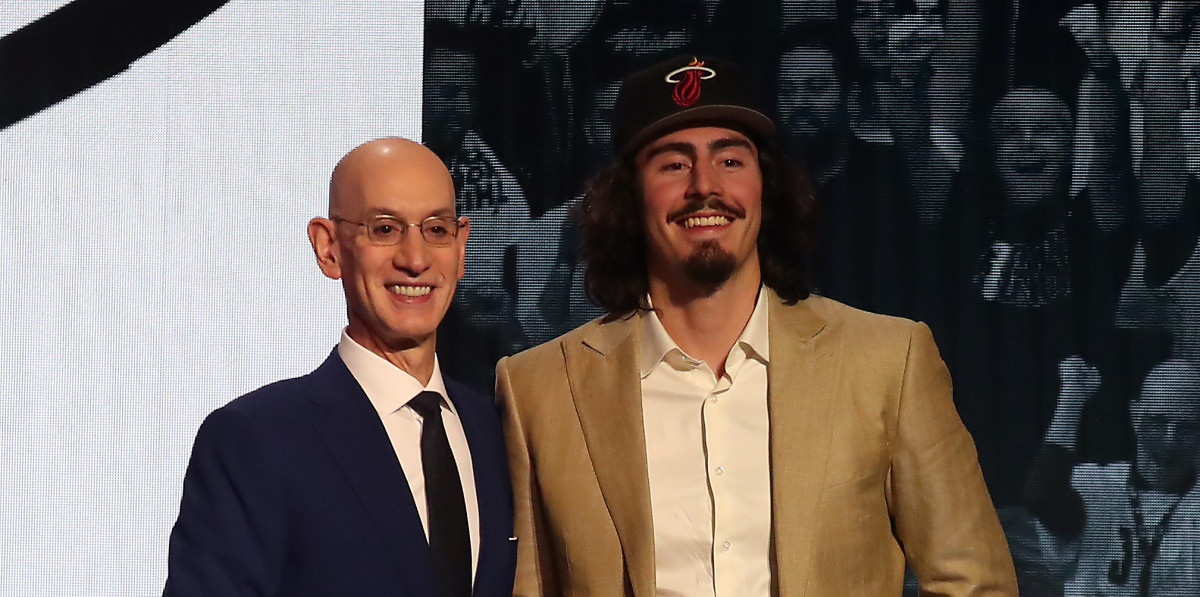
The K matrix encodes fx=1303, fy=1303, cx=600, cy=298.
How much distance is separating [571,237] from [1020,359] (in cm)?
119

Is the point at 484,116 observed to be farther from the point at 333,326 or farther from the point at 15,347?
the point at 15,347

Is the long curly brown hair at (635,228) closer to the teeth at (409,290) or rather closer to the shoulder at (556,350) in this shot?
the shoulder at (556,350)

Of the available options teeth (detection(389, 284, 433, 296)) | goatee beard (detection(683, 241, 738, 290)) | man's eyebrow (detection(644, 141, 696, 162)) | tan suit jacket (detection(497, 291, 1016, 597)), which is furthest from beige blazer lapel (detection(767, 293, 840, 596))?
teeth (detection(389, 284, 433, 296))

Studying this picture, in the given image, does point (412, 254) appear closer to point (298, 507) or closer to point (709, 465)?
point (298, 507)

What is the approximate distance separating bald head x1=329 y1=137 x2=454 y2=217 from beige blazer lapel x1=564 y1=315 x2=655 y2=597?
1.65 feet

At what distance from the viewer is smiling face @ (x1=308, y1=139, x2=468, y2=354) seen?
2045mm

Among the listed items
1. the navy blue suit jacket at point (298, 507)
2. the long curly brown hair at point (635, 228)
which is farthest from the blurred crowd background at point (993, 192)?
the navy blue suit jacket at point (298, 507)

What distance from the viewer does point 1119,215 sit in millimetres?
3320

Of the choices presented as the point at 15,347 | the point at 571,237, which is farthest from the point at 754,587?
the point at 15,347

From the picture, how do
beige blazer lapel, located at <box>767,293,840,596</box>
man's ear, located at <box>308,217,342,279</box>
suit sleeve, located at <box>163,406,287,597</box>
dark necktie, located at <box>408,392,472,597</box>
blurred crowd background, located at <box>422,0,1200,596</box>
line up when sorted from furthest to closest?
blurred crowd background, located at <box>422,0,1200,596</box> → beige blazer lapel, located at <box>767,293,840,596</box> → man's ear, located at <box>308,217,342,279</box> → dark necktie, located at <box>408,392,472,597</box> → suit sleeve, located at <box>163,406,287,597</box>

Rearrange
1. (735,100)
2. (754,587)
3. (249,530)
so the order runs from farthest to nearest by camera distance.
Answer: (735,100) < (754,587) < (249,530)

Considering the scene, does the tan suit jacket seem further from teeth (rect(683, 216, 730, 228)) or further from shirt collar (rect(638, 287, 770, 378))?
teeth (rect(683, 216, 730, 228))

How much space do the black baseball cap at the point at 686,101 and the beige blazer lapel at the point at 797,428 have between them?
384mm

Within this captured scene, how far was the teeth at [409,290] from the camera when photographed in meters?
2.06
